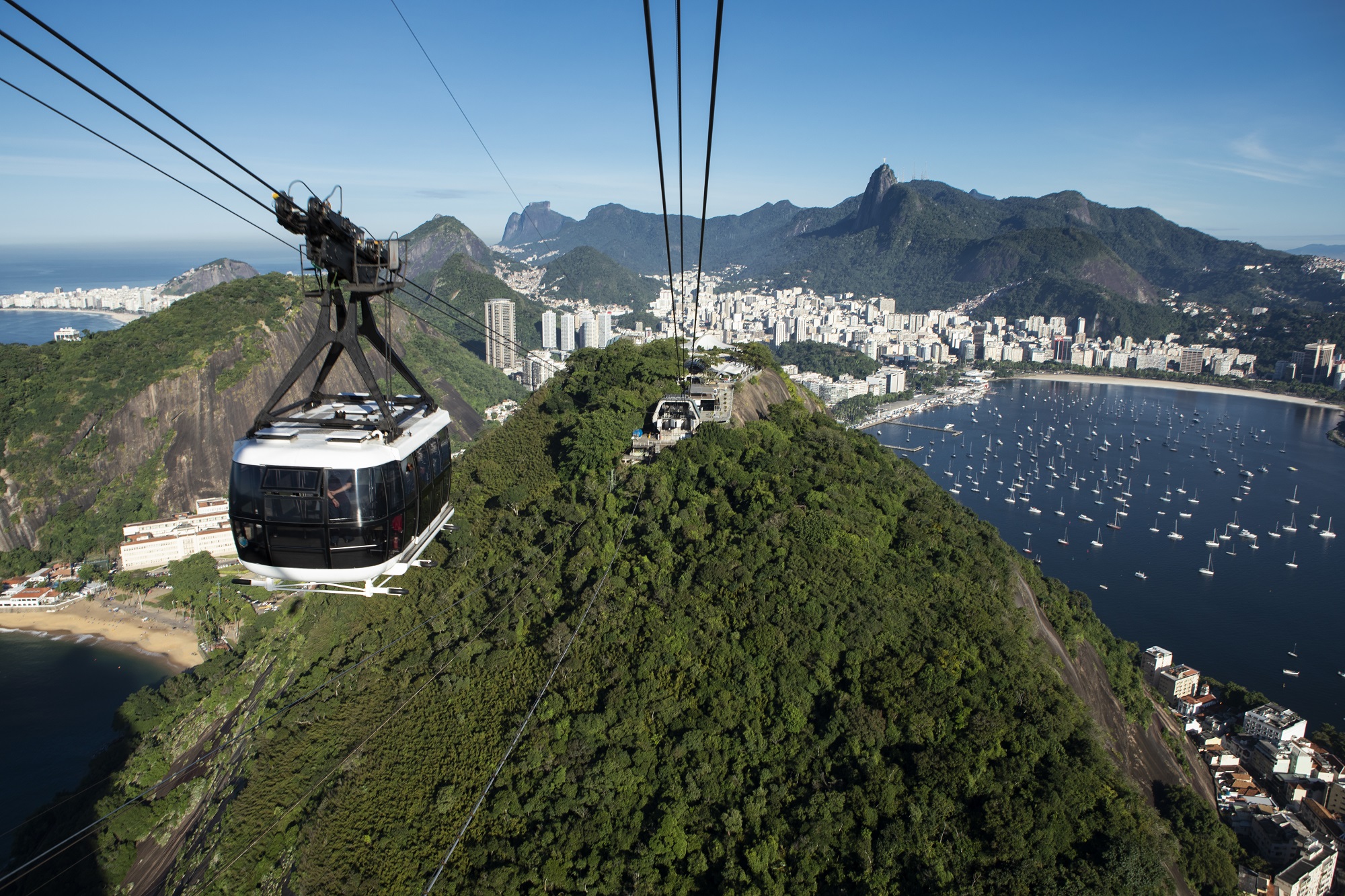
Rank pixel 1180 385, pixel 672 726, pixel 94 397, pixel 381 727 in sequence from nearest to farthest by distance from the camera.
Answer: pixel 672 726 → pixel 381 727 → pixel 94 397 → pixel 1180 385

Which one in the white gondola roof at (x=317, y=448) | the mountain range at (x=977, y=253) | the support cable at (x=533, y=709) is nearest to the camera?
the white gondola roof at (x=317, y=448)

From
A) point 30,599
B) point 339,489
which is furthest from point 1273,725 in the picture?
point 30,599

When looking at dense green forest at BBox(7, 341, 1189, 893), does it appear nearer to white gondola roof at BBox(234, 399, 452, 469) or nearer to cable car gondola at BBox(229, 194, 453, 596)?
cable car gondola at BBox(229, 194, 453, 596)

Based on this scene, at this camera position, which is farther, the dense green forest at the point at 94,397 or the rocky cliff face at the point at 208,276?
the rocky cliff face at the point at 208,276

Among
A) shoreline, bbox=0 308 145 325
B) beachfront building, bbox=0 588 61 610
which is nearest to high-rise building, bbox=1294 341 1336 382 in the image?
beachfront building, bbox=0 588 61 610

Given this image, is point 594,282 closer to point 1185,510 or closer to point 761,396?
point 1185,510

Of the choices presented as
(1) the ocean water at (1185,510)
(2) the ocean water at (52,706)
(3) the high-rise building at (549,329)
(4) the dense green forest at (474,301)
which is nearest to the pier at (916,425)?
(1) the ocean water at (1185,510)

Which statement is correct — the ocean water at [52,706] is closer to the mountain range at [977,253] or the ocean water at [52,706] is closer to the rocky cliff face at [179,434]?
the rocky cliff face at [179,434]
